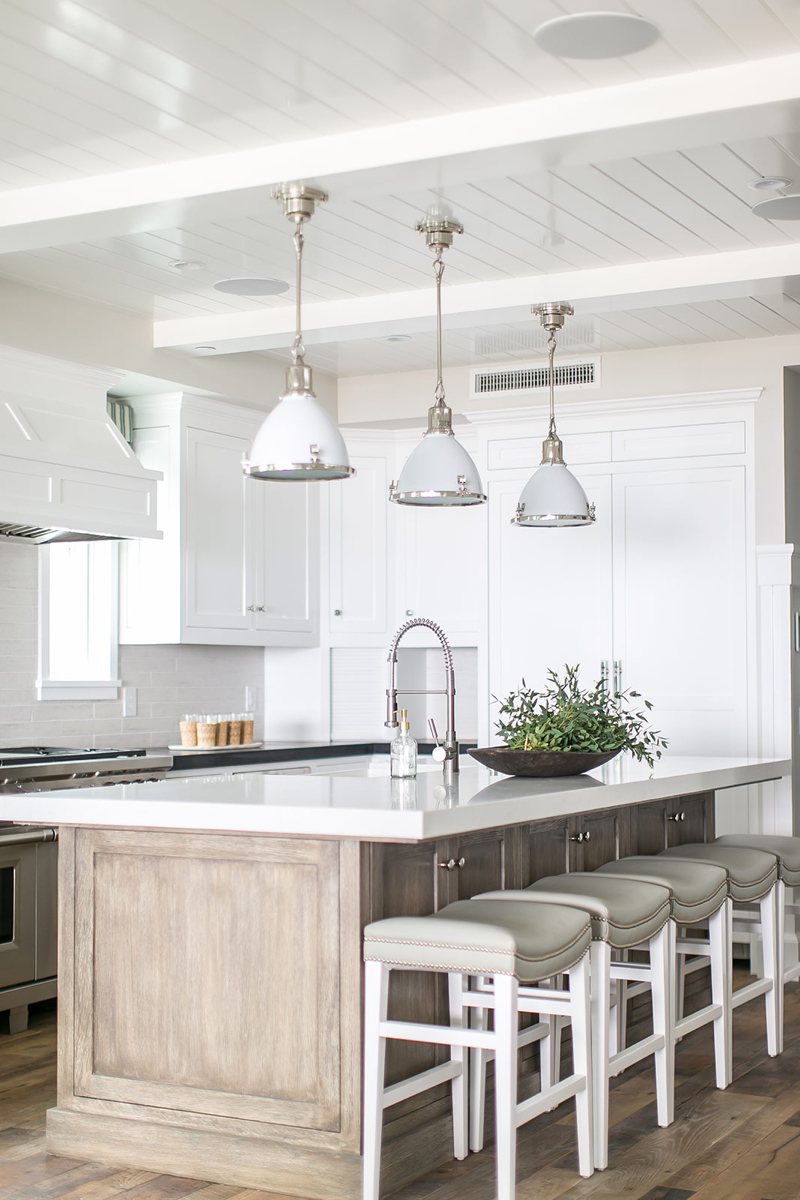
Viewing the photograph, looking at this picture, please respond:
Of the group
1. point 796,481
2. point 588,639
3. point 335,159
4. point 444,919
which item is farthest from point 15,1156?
point 796,481

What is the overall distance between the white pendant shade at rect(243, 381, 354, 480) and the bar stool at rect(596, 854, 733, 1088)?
140 cm

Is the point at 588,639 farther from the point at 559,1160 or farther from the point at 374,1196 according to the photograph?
the point at 374,1196

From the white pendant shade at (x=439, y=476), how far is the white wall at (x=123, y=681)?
2.07m

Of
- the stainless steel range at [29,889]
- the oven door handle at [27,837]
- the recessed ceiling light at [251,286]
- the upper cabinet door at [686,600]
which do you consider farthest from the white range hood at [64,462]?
the upper cabinet door at [686,600]

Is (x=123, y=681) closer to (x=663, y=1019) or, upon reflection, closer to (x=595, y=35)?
(x=663, y=1019)

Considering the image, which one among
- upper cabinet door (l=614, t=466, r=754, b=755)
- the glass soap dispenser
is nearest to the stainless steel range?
the glass soap dispenser

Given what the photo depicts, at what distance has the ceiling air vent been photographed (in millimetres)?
6344

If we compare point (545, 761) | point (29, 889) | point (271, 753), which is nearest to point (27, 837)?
point (29, 889)

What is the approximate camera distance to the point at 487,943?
2.98m

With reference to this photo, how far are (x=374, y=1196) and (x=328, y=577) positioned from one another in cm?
415

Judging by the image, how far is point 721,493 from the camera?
6.11 metres

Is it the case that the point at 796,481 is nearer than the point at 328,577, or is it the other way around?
the point at 796,481

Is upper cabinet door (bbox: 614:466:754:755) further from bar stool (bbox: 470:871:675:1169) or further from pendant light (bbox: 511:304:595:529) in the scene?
bar stool (bbox: 470:871:675:1169)

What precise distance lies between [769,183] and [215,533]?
119 inches
